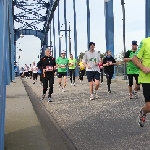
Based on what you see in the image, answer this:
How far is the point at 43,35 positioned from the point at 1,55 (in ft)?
316

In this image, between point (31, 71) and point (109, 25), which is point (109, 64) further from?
point (31, 71)

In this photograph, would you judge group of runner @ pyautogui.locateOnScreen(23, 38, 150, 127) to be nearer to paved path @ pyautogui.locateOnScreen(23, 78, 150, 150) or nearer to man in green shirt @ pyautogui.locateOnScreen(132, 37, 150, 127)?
man in green shirt @ pyautogui.locateOnScreen(132, 37, 150, 127)

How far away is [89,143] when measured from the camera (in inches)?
229

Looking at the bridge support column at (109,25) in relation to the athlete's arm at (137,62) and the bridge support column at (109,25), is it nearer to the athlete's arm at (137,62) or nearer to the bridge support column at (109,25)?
the bridge support column at (109,25)

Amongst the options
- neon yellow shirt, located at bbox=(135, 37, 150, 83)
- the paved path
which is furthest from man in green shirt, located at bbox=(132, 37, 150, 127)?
the paved path

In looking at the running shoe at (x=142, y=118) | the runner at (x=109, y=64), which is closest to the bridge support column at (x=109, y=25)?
the runner at (x=109, y=64)

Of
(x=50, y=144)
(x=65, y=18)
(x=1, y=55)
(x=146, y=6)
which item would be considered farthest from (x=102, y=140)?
(x=65, y=18)

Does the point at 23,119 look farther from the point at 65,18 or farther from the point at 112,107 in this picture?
the point at 65,18

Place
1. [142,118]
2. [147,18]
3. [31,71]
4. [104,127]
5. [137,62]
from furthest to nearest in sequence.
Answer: [31,71], [147,18], [104,127], [142,118], [137,62]

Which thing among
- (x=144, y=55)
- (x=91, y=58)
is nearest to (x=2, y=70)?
(x=144, y=55)

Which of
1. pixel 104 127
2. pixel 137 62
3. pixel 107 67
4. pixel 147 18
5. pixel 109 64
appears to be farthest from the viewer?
pixel 147 18

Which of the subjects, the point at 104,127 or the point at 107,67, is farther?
the point at 107,67

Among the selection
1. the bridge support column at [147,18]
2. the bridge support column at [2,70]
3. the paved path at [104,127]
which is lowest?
the paved path at [104,127]

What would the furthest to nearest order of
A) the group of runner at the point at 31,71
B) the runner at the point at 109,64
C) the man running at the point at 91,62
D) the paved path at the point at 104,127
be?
the group of runner at the point at 31,71
the runner at the point at 109,64
the man running at the point at 91,62
the paved path at the point at 104,127
